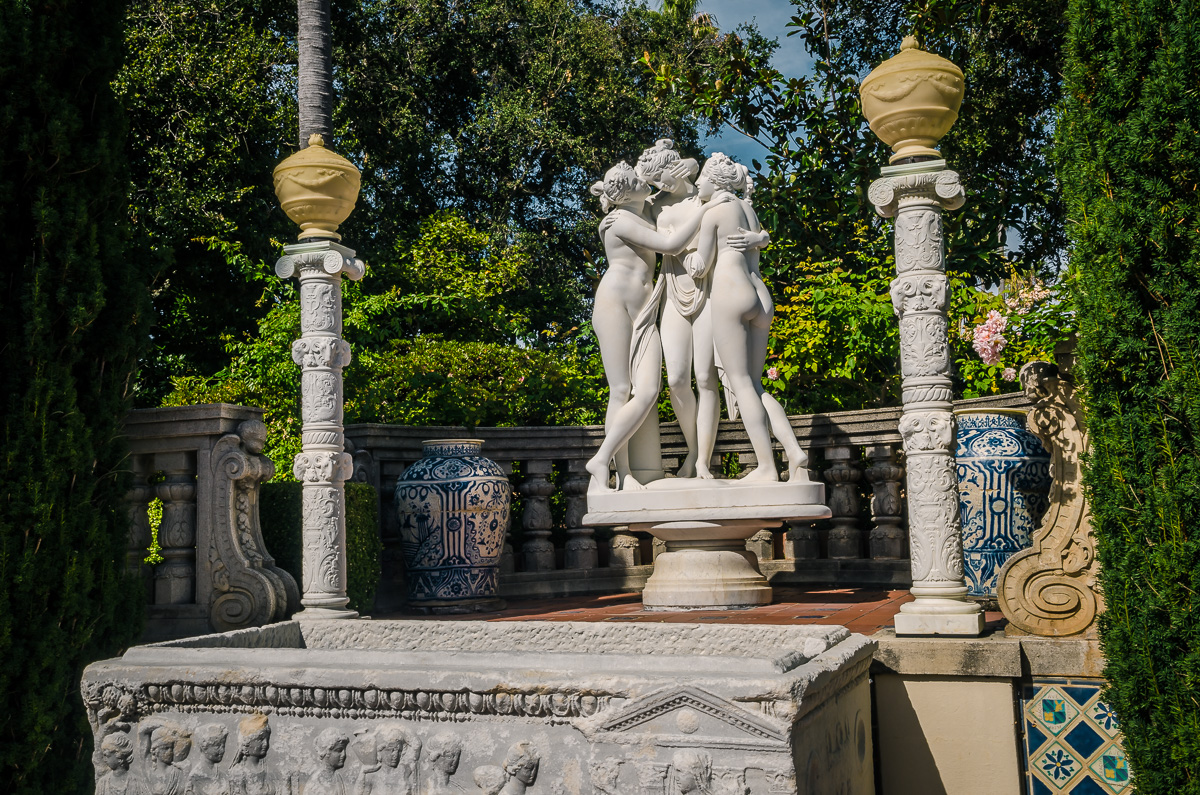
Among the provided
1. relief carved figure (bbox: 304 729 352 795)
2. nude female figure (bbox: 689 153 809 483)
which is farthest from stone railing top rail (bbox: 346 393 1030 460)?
relief carved figure (bbox: 304 729 352 795)

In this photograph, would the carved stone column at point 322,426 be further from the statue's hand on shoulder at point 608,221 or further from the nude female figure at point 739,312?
the nude female figure at point 739,312

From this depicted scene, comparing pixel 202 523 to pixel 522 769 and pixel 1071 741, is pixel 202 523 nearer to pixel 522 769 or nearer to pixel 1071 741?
pixel 522 769

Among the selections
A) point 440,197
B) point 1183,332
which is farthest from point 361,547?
point 440,197

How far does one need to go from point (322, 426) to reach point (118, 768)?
7.67 ft

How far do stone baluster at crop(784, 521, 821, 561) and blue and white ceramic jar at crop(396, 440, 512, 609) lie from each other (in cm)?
216

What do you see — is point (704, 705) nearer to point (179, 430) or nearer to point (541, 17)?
point (179, 430)

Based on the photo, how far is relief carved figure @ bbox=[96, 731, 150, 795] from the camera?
3.27m

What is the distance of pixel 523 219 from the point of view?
55.8 feet


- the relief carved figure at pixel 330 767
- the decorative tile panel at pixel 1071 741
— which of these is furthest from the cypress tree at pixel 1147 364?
the relief carved figure at pixel 330 767

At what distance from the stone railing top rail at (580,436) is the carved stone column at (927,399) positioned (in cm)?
220

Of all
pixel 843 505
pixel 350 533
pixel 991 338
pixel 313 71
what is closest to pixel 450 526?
pixel 350 533

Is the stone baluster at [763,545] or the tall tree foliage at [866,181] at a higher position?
the tall tree foliage at [866,181]

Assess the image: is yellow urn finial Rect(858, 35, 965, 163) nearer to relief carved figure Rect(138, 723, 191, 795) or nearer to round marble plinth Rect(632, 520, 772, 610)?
round marble plinth Rect(632, 520, 772, 610)

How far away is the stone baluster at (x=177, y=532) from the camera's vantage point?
5.09m
